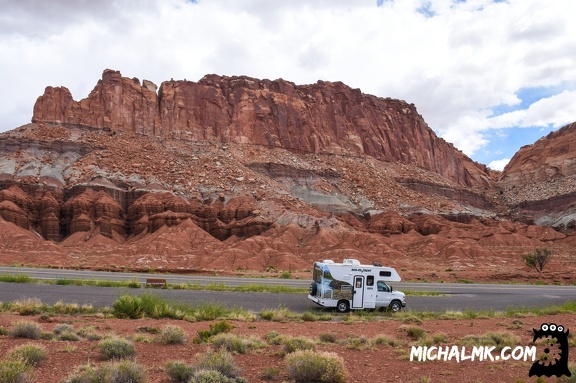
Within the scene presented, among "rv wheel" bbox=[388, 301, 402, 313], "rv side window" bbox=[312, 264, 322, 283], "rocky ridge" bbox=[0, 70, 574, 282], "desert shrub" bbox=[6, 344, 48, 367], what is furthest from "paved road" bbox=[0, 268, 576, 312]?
"rocky ridge" bbox=[0, 70, 574, 282]

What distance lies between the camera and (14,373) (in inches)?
350

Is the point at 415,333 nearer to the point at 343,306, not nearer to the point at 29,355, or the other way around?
the point at 343,306

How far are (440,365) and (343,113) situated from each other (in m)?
126

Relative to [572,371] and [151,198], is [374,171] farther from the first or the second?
[572,371]

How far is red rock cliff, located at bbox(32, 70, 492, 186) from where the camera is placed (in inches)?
4230

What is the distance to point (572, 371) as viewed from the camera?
35.2 ft

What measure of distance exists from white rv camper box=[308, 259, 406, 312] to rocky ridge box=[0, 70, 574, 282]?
27.6m

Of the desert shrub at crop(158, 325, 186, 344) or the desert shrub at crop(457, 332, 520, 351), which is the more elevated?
the desert shrub at crop(457, 332, 520, 351)

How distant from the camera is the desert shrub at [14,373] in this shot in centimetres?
880

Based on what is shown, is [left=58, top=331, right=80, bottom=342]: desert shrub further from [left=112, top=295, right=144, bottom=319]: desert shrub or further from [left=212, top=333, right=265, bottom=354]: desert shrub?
[left=112, top=295, right=144, bottom=319]: desert shrub

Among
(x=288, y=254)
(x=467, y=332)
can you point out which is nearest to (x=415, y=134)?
(x=288, y=254)

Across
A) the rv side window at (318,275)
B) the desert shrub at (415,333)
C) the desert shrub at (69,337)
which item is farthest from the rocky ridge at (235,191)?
the desert shrub at (69,337)

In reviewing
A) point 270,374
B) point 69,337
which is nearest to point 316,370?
point 270,374

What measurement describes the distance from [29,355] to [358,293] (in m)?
16.8
